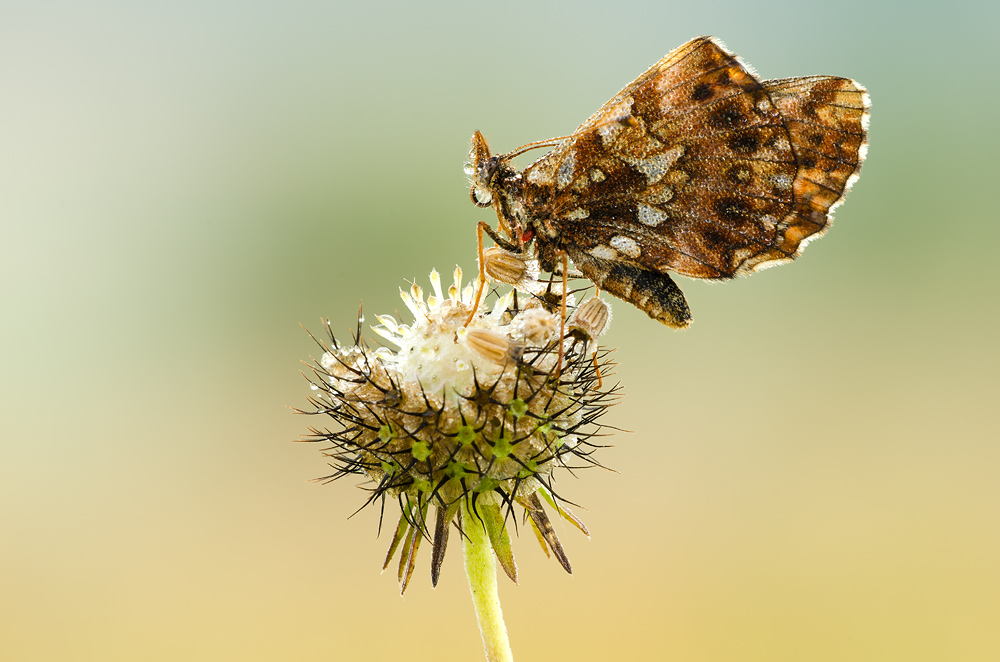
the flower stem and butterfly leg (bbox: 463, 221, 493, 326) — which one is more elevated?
butterfly leg (bbox: 463, 221, 493, 326)

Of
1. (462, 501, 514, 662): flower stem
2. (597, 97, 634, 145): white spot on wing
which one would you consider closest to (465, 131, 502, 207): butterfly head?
(597, 97, 634, 145): white spot on wing

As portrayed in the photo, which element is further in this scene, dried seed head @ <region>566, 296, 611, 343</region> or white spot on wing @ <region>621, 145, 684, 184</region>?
white spot on wing @ <region>621, 145, 684, 184</region>

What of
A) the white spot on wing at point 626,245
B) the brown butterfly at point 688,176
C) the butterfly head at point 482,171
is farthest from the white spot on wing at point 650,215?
the butterfly head at point 482,171

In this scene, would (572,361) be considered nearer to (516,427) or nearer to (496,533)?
(516,427)

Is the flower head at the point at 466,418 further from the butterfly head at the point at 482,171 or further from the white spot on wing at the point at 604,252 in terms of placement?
the butterfly head at the point at 482,171

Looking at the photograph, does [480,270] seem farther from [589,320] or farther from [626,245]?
[626,245]

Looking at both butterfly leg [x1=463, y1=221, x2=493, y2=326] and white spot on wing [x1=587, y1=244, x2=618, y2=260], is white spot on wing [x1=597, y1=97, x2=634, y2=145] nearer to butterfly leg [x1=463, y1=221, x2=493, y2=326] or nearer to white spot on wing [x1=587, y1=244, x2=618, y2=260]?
white spot on wing [x1=587, y1=244, x2=618, y2=260]

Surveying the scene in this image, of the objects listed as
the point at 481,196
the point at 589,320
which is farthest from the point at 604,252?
the point at 481,196
